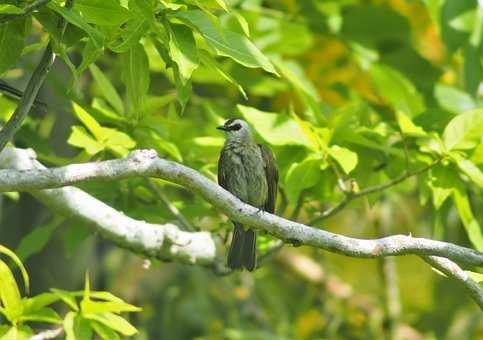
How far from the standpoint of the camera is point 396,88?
678cm

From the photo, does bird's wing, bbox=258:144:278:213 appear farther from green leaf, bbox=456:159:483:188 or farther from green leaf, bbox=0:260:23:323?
green leaf, bbox=0:260:23:323

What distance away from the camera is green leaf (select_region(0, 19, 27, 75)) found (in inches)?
151

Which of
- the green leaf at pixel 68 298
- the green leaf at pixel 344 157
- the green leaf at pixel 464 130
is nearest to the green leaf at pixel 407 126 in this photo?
the green leaf at pixel 464 130

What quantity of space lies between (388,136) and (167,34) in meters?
2.07

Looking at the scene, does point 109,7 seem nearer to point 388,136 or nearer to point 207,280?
point 388,136

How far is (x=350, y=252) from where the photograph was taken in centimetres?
409

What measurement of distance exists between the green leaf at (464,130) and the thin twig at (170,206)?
5.00ft

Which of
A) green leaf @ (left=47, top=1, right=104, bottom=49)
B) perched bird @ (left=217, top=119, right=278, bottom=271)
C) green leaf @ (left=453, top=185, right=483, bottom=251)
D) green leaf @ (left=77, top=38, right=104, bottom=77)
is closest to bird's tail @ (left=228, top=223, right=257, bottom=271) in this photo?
perched bird @ (left=217, top=119, right=278, bottom=271)

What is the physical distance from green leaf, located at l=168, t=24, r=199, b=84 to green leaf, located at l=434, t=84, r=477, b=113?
119 inches

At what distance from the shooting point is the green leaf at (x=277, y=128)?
5.25m

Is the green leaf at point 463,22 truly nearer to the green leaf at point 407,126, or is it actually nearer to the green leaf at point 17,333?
the green leaf at point 407,126

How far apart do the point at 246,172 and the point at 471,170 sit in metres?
1.58

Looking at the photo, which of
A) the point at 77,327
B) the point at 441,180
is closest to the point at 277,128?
the point at 441,180

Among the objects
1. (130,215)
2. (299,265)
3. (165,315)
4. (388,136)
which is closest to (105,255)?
(165,315)
